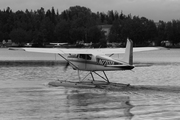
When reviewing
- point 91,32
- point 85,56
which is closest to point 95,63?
point 85,56

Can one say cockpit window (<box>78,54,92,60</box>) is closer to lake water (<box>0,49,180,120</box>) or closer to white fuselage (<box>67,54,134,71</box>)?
white fuselage (<box>67,54,134,71</box>)

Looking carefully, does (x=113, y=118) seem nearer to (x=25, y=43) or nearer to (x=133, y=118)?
(x=133, y=118)

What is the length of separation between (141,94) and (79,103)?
2803 millimetres

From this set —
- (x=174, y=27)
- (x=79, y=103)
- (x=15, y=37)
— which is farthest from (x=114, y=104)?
(x=15, y=37)

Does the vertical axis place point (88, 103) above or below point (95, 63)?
below

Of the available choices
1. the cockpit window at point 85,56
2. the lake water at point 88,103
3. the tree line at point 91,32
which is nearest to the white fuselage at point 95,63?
the cockpit window at point 85,56

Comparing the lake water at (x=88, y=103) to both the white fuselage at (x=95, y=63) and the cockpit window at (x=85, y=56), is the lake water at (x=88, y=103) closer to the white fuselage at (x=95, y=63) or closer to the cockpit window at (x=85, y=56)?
the white fuselage at (x=95, y=63)

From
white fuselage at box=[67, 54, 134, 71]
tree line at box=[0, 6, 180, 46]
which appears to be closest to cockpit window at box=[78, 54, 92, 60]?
white fuselage at box=[67, 54, 134, 71]

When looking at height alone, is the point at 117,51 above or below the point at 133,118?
above

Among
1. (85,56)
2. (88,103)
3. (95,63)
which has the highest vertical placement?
(85,56)

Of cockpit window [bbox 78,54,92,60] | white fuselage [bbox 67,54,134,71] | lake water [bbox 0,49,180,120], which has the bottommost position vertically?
lake water [bbox 0,49,180,120]

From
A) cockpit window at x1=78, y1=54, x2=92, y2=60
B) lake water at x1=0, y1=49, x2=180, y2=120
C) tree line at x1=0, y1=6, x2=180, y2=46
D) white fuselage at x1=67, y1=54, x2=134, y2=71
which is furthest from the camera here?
tree line at x1=0, y1=6, x2=180, y2=46

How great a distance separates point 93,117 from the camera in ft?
39.8

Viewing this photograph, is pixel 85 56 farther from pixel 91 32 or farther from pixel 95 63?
pixel 91 32
